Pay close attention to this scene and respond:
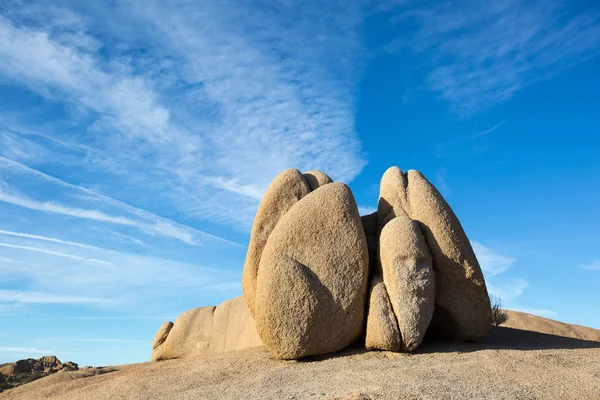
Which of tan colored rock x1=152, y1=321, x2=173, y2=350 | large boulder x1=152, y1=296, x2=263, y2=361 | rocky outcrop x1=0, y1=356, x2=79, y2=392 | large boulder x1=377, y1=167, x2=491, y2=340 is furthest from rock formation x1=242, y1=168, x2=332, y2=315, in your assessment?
rocky outcrop x1=0, y1=356, x2=79, y2=392

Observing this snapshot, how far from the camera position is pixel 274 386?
33.0 feet

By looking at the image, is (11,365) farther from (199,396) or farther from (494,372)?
(494,372)

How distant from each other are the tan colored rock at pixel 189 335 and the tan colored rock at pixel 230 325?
355mm

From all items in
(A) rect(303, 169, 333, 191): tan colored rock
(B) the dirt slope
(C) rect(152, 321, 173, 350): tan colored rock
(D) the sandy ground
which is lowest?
(D) the sandy ground

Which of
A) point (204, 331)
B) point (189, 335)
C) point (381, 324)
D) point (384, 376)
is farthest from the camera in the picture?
point (189, 335)

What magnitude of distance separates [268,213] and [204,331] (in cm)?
950

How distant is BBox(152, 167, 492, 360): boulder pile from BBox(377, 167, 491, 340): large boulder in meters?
0.02

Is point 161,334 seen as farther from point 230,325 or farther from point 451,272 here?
point 451,272

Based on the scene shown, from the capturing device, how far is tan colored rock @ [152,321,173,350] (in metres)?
22.6

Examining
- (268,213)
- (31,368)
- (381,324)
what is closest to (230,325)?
(268,213)

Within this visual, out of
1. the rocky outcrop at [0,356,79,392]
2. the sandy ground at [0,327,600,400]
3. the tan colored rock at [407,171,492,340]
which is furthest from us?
the rocky outcrop at [0,356,79,392]

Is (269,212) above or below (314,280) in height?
above

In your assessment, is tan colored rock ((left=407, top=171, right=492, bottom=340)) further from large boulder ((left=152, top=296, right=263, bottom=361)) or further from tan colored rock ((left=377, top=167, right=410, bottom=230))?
large boulder ((left=152, top=296, right=263, bottom=361))

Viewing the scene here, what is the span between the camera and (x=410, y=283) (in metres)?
11.4
